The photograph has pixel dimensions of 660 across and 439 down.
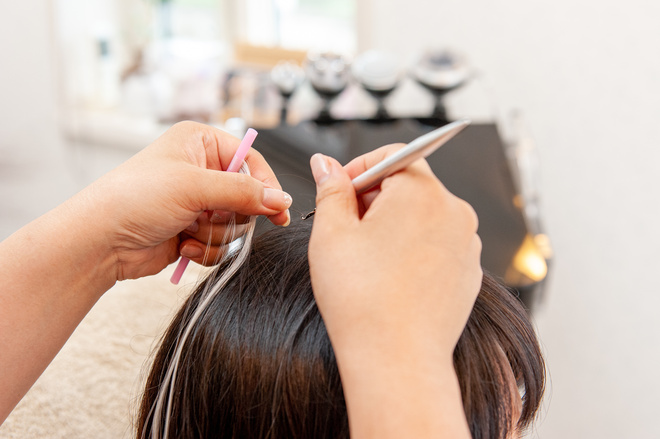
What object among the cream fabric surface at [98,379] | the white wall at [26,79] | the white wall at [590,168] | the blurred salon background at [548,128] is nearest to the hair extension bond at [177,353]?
the cream fabric surface at [98,379]

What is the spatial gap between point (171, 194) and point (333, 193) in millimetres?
173

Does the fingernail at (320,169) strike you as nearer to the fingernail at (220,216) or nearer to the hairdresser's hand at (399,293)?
the hairdresser's hand at (399,293)

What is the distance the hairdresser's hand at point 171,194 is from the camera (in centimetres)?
47

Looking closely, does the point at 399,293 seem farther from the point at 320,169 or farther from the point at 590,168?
the point at 590,168

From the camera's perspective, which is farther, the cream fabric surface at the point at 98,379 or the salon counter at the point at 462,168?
the salon counter at the point at 462,168

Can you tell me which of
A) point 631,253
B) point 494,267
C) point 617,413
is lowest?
point 617,413

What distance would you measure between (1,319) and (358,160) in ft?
1.10

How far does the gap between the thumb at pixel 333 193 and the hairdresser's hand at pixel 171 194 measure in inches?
3.9

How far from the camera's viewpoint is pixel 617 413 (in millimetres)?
1119

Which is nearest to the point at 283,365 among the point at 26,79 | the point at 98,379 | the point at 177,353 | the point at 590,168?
the point at 177,353

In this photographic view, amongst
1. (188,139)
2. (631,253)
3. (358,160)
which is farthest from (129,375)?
(631,253)

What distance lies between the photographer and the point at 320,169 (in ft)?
1.28

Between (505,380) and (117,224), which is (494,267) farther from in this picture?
(117,224)

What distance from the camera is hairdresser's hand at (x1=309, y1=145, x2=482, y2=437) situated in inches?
11.8
